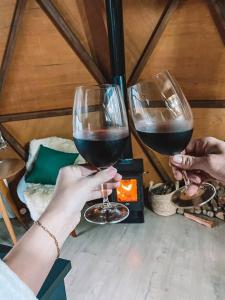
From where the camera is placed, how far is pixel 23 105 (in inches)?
124

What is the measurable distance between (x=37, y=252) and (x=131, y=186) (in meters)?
2.10

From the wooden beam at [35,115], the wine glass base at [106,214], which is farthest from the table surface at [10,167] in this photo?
the wine glass base at [106,214]

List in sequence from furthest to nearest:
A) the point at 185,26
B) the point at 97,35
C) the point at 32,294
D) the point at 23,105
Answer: the point at 23,105, the point at 97,35, the point at 185,26, the point at 32,294

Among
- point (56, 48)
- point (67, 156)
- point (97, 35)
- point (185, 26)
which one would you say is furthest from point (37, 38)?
point (185, 26)

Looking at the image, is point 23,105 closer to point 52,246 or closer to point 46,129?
A: point 46,129

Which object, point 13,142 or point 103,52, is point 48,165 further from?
point 103,52

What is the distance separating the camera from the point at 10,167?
9.29 ft

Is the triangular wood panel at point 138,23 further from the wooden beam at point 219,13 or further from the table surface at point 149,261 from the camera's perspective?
the table surface at point 149,261

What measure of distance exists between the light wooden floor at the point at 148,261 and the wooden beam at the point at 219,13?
1.72 m

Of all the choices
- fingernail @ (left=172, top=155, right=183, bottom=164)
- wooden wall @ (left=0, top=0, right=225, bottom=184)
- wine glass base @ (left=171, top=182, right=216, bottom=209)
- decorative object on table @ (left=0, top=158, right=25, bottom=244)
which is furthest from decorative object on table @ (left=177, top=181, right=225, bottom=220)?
fingernail @ (left=172, top=155, right=183, bottom=164)

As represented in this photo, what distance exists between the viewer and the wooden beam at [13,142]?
3.20 meters

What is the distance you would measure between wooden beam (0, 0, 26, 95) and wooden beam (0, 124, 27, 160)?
1.53ft

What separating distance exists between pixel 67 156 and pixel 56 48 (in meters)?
1.04

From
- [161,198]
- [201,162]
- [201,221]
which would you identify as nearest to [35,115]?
[161,198]
